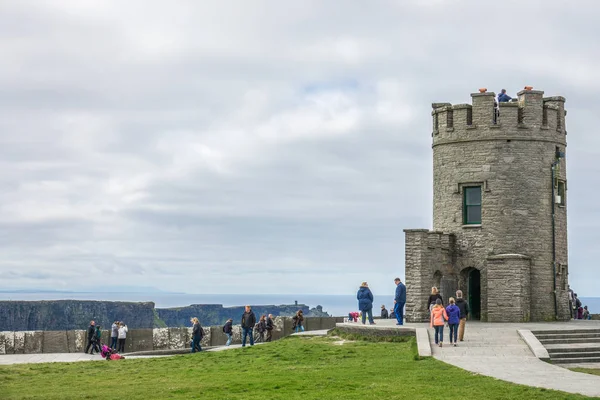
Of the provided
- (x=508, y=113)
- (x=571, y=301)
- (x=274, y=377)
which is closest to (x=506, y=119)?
(x=508, y=113)

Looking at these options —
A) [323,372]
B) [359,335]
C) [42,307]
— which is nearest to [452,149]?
[359,335]

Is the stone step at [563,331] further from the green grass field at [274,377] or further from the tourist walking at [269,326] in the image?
the tourist walking at [269,326]

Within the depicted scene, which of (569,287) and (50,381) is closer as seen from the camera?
(50,381)

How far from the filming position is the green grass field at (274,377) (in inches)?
648

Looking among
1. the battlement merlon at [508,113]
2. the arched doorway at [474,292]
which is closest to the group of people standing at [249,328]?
Result: the arched doorway at [474,292]

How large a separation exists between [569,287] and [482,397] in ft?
63.5

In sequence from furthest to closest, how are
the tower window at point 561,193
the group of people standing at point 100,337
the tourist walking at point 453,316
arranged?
the tower window at point 561,193 < the group of people standing at point 100,337 < the tourist walking at point 453,316

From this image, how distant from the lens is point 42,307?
247 feet

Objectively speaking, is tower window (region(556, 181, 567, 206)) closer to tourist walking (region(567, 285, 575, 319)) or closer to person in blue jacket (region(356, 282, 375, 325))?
tourist walking (region(567, 285, 575, 319))

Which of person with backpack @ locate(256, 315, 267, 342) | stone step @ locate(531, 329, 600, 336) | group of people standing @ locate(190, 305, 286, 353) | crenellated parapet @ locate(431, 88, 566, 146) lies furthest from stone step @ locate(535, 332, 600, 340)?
person with backpack @ locate(256, 315, 267, 342)

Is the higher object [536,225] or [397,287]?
[536,225]

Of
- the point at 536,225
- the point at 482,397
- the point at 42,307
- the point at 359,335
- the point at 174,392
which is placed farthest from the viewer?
the point at 42,307

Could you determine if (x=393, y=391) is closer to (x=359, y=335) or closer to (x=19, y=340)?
(x=359, y=335)

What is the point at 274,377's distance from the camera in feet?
63.1
